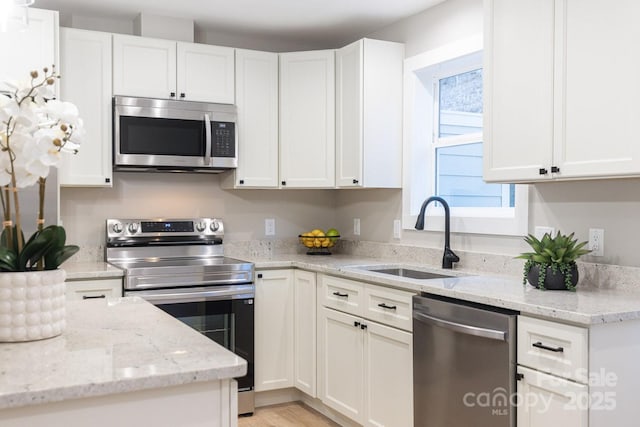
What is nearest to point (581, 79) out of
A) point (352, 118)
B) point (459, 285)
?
point (459, 285)

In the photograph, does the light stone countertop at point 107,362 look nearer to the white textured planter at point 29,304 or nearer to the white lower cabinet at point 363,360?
the white textured planter at point 29,304

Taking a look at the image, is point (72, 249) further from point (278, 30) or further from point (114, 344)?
point (278, 30)

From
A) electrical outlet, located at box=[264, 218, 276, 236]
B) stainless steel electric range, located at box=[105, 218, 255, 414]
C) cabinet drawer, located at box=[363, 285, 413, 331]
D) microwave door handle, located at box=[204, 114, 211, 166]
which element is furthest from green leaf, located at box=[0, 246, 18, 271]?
electrical outlet, located at box=[264, 218, 276, 236]

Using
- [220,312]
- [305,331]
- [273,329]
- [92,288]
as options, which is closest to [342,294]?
[305,331]

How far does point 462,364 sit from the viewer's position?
2410 mm

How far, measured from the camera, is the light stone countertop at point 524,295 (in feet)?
6.53

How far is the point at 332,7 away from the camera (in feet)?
12.1

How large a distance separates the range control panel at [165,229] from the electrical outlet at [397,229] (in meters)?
1.16

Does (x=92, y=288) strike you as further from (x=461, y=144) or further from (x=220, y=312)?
(x=461, y=144)

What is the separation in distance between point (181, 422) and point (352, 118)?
2.74 m

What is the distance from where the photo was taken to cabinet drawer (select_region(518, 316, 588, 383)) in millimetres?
1960

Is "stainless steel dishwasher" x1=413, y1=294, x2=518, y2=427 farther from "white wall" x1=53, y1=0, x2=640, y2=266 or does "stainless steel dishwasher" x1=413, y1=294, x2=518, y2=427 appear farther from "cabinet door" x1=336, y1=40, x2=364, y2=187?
"cabinet door" x1=336, y1=40, x2=364, y2=187

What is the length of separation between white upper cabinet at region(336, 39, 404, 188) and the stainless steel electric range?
0.91 metres

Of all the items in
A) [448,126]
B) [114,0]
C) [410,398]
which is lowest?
[410,398]
